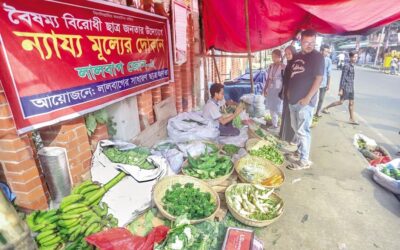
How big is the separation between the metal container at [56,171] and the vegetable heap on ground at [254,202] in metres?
1.87

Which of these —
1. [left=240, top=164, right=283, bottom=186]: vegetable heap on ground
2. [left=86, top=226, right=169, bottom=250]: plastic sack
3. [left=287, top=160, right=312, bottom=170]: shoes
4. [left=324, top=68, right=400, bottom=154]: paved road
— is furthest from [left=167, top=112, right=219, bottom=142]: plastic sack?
[left=324, top=68, right=400, bottom=154]: paved road

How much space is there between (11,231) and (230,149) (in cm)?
335

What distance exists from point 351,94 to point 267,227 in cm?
571

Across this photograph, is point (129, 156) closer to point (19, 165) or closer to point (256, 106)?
point (19, 165)

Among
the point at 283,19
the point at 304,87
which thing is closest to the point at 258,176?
the point at 304,87

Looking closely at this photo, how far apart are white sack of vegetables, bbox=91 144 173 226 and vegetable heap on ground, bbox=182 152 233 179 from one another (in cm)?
52

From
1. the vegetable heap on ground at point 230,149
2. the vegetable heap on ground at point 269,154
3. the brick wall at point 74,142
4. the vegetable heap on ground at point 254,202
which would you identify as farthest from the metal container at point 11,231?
the vegetable heap on ground at point 269,154

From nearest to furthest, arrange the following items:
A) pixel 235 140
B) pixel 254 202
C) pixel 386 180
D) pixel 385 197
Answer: pixel 254 202 < pixel 385 197 < pixel 386 180 < pixel 235 140

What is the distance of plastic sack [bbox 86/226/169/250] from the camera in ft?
6.70

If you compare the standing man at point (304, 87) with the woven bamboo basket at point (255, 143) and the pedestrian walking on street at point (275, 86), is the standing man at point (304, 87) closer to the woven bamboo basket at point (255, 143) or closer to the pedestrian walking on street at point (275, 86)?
the woven bamboo basket at point (255, 143)

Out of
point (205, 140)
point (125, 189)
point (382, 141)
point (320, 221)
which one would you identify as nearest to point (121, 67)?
point (125, 189)

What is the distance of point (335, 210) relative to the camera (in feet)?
10.4

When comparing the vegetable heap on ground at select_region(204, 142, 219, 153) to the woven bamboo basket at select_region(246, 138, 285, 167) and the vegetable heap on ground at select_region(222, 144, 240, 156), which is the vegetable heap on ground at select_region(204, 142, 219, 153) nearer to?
the vegetable heap on ground at select_region(222, 144, 240, 156)

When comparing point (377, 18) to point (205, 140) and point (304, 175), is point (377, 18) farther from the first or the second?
point (205, 140)
